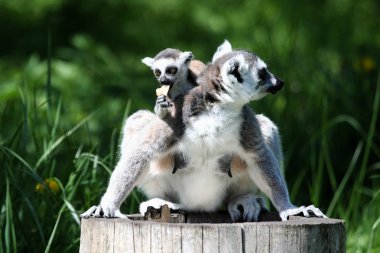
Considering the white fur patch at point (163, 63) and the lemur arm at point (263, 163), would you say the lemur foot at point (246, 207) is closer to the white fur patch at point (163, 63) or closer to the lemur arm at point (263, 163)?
the lemur arm at point (263, 163)

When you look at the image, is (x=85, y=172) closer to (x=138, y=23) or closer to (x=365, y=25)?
(x=138, y=23)

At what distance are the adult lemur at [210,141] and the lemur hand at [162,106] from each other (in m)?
0.04

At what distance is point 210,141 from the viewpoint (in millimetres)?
4133

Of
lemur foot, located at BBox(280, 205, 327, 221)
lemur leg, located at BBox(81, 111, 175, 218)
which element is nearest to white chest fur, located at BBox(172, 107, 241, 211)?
lemur leg, located at BBox(81, 111, 175, 218)

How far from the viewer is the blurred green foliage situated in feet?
17.5

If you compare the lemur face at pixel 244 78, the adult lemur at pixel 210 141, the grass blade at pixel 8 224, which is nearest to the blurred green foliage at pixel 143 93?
the grass blade at pixel 8 224

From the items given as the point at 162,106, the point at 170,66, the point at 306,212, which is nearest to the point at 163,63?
the point at 170,66

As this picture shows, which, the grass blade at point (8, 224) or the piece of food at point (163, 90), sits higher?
the piece of food at point (163, 90)

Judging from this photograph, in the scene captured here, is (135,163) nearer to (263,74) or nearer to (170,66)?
(170,66)

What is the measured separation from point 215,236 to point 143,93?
17.1ft

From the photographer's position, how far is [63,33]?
12.1 meters

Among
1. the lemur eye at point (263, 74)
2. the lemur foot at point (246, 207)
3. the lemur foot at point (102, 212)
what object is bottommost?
the lemur foot at point (102, 212)

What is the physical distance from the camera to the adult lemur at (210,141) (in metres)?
4.13

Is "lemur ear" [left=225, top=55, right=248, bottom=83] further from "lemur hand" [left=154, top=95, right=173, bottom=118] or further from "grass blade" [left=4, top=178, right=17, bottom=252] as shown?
"grass blade" [left=4, top=178, right=17, bottom=252]
